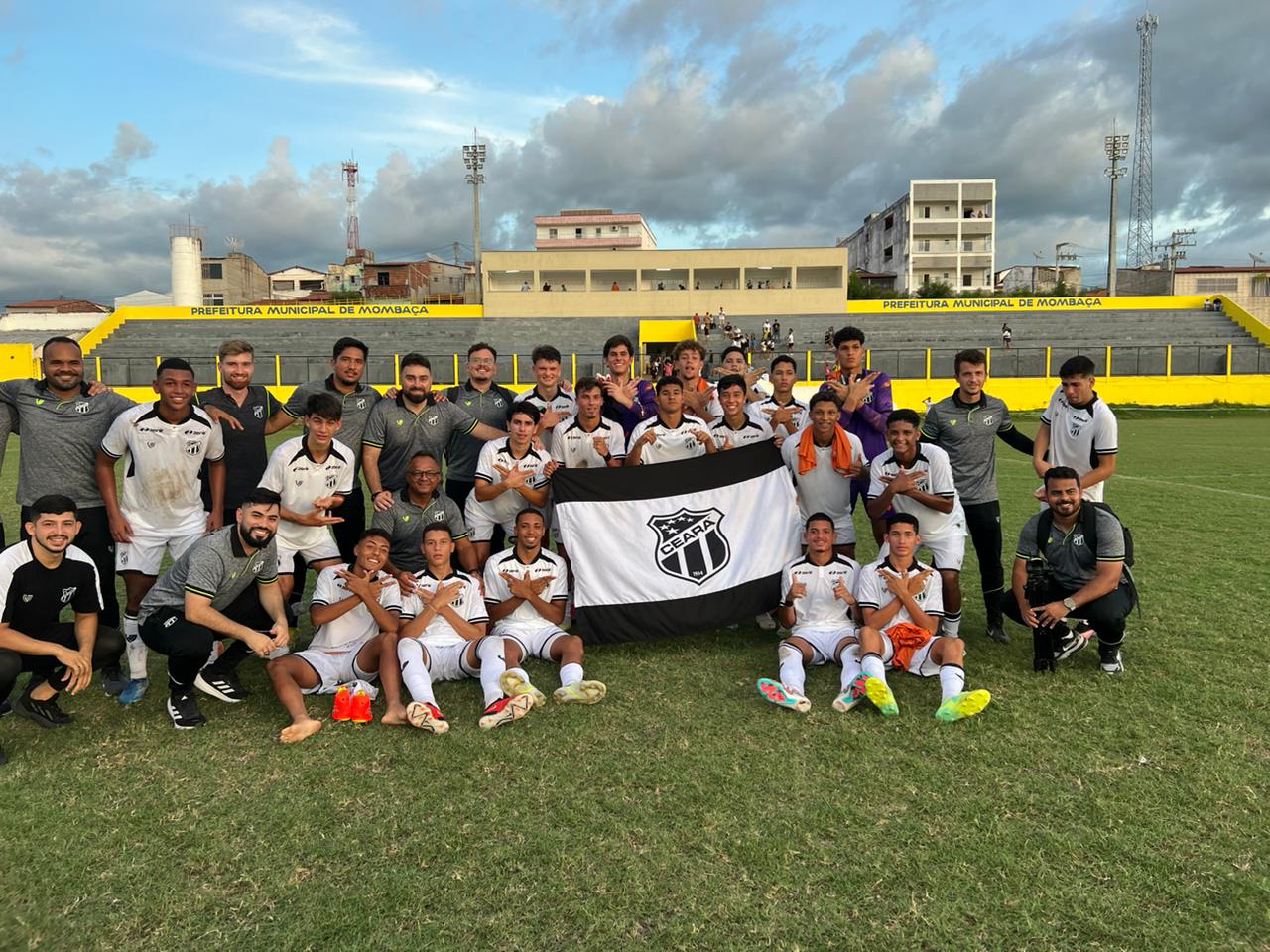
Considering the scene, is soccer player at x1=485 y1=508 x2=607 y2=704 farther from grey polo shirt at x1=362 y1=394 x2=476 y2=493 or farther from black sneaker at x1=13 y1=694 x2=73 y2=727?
black sneaker at x1=13 y1=694 x2=73 y2=727

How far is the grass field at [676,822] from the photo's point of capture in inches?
97.8

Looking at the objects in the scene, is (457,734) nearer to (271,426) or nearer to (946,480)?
(271,426)

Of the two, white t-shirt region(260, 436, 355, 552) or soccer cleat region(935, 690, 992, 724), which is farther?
white t-shirt region(260, 436, 355, 552)

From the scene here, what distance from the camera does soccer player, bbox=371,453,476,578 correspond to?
16.0 feet

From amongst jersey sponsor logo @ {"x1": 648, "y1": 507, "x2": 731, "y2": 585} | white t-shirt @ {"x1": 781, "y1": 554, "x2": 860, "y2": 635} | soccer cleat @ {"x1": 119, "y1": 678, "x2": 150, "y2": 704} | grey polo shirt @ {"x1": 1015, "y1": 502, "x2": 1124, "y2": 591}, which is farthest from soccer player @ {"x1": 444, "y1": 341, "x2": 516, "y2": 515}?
grey polo shirt @ {"x1": 1015, "y1": 502, "x2": 1124, "y2": 591}

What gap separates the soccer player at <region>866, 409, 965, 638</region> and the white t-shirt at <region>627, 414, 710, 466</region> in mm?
1323

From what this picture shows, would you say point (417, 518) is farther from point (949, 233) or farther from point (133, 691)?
point (949, 233)

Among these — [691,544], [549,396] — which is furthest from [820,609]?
[549,396]

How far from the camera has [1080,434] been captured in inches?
207

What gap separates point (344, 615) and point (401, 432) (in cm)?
142

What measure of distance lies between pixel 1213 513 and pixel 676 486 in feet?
24.3

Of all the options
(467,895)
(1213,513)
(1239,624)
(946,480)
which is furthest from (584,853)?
(1213,513)

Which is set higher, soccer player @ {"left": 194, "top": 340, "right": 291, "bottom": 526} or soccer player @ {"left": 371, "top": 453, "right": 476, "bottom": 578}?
soccer player @ {"left": 194, "top": 340, "right": 291, "bottom": 526}

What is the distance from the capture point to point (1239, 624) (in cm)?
519
